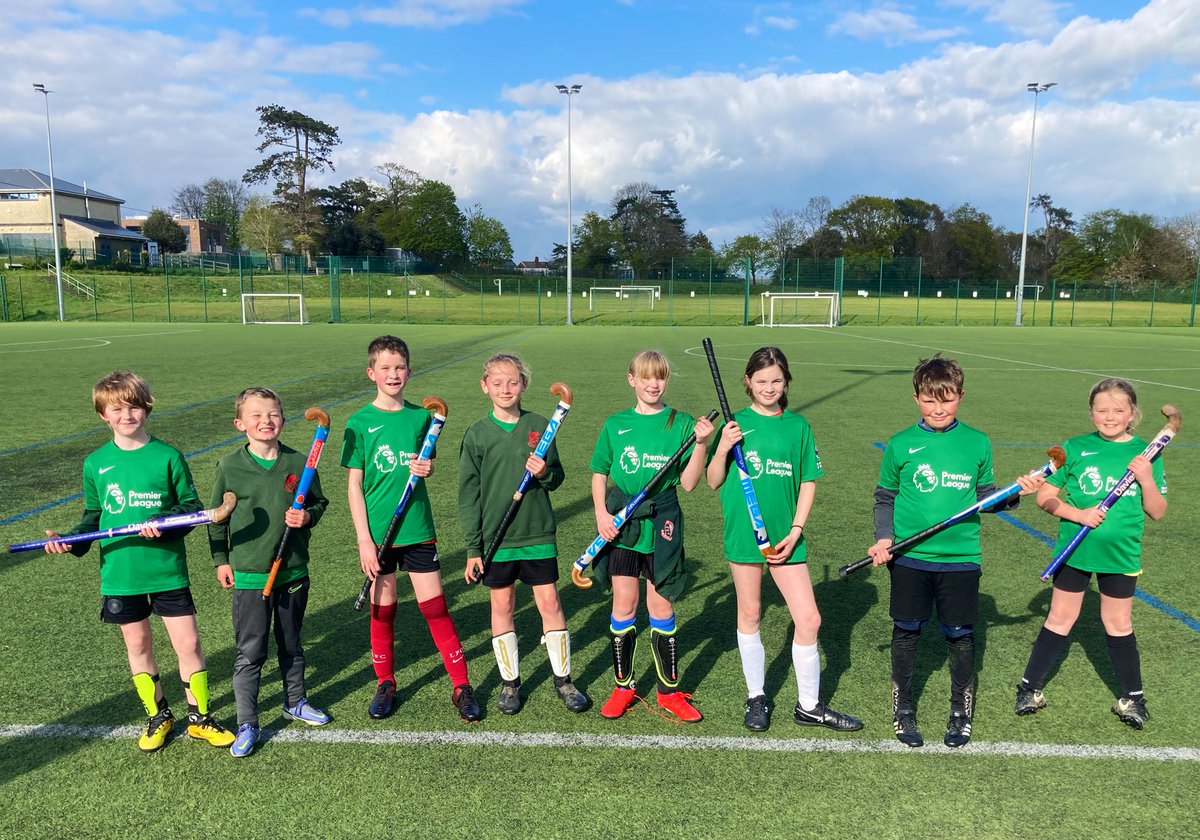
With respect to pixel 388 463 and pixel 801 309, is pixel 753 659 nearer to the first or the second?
pixel 388 463

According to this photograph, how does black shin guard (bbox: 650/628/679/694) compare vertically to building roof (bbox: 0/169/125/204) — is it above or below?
below

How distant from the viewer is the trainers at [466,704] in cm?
381

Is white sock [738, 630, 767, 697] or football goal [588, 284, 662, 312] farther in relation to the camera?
football goal [588, 284, 662, 312]

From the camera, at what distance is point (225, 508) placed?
3346 millimetres

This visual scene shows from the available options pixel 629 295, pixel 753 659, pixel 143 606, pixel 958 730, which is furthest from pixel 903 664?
pixel 629 295

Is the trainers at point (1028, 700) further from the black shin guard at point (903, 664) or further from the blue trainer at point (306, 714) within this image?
the blue trainer at point (306, 714)

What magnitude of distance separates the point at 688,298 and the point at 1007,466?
4394 cm

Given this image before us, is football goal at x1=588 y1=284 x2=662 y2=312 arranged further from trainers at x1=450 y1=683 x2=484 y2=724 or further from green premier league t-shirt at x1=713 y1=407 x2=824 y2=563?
trainers at x1=450 y1=683 x2=484 y2=724

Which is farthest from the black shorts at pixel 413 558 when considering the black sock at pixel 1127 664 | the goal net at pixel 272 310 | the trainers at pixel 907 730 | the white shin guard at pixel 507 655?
the goal net at pixel 272 310

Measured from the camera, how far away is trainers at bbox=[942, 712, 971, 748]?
3586mm

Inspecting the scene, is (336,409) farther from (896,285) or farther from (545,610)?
(896,285)

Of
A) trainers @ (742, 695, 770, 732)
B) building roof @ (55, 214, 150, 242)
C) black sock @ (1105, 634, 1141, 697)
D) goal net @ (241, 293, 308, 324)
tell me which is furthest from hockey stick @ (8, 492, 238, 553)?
building roof @ (55, 214, 150, 242)

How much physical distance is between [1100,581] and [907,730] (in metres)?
1.22

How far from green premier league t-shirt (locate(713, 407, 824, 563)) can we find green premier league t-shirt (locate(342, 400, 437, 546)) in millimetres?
1528
